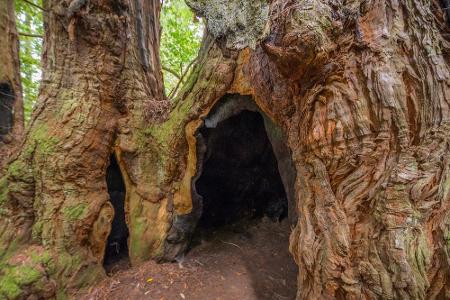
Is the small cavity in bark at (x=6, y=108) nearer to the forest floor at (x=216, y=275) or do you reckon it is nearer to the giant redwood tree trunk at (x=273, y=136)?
the giant redwood tree trunk at (x=273, y=136)

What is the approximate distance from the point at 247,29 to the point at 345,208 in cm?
194

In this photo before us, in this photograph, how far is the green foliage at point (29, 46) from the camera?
18.8 ft

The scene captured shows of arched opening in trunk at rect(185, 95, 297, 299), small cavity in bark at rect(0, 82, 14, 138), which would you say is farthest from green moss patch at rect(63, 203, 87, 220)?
small cavity in bark at rect(0, 82, 14, 138)

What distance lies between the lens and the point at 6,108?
332 cm

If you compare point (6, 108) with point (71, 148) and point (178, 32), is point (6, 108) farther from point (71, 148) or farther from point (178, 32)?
point (178, 32)

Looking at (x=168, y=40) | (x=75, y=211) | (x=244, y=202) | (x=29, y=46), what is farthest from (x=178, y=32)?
(x=75, y=211)

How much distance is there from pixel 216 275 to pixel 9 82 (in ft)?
12.1

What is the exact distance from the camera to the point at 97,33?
279 cm

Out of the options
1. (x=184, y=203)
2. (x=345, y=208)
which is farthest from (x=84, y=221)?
(x=345, y=208)

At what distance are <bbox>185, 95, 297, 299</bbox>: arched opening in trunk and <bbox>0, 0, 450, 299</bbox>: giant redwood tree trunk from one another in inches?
3.9

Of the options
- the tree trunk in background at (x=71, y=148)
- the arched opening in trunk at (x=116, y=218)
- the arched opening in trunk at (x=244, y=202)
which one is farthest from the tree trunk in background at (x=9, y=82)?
the arched opening in trunk at (x=244, y=202)

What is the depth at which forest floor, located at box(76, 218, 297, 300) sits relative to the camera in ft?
7.58

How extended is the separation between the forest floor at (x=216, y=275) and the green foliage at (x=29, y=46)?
5.63m

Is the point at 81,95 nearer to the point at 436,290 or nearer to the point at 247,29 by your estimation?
the point at 247,29
